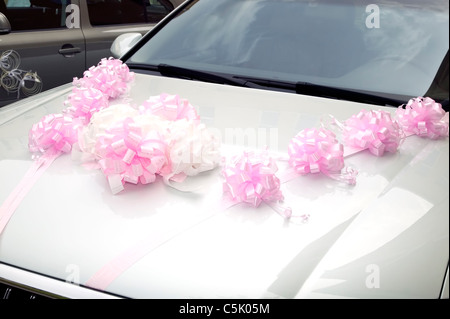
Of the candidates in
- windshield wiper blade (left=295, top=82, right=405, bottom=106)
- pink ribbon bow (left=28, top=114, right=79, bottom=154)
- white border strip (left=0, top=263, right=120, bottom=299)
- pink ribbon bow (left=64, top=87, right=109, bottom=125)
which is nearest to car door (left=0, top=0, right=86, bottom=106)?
pink ribbon bow (left=64, top=87, right=109, bottom=125)

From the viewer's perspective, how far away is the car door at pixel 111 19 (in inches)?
160

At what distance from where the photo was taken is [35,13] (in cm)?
397

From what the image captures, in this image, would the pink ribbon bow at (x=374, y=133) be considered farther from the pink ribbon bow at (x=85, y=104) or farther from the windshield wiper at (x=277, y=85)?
the pink ribbon bow at (x=85, y=104)

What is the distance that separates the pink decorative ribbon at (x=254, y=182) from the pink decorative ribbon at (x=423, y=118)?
0.52m

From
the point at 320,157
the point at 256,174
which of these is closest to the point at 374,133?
the point at 320,157

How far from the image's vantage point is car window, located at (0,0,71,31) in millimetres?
3904

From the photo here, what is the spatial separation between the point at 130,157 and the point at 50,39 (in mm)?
2808

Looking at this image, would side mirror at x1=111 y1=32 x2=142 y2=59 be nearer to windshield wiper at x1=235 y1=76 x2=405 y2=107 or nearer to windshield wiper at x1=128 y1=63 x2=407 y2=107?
windshield wiper at x1=128 y1=63 x2=407 y2=107

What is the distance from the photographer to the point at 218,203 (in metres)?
1.32

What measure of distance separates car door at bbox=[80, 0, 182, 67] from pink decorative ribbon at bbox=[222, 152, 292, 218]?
2.99 metres


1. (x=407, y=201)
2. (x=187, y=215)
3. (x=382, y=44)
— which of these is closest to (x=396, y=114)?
(x=382, y=44)

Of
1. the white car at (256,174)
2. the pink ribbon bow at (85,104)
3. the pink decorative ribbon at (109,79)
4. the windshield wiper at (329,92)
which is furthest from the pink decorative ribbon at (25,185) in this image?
the windshield wiper at (329,92)
